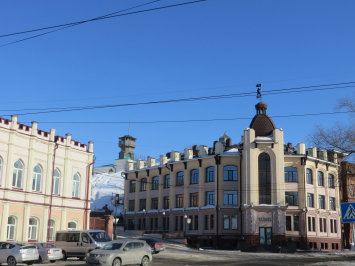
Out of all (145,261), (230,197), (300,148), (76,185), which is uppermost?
(300,148)

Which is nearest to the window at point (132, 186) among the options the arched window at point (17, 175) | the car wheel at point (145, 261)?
the arched window at point (17, 175)

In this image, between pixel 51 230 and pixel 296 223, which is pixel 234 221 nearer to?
pixel 296 223

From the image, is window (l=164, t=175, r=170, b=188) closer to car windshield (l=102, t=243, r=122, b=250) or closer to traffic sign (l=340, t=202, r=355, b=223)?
car windshield (l=102, t=243, r=122, b=250)

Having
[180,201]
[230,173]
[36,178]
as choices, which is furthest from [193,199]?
[36,178]

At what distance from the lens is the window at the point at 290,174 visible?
5350 cm

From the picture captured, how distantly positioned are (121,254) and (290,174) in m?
36.1

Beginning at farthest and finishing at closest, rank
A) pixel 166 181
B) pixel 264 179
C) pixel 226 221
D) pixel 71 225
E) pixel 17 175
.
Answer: pixel 166 181 → pixel 226 221 → pixel 264 179 → pixel 71 225 → pixel 17 175

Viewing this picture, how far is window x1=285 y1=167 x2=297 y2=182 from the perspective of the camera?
53500 millimetres

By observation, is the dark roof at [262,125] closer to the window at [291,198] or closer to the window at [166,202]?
the window at [291,198]

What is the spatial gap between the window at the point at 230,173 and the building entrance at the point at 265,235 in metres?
7.15

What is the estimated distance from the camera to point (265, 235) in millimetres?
50031

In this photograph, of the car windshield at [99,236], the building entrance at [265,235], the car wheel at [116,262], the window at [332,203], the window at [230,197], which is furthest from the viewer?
the window at [332,203]

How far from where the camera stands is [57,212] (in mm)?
37469

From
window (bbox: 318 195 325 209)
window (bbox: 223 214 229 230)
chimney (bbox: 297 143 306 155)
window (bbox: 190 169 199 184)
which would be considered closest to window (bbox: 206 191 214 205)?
window (bbox: 223 214 229 230)
